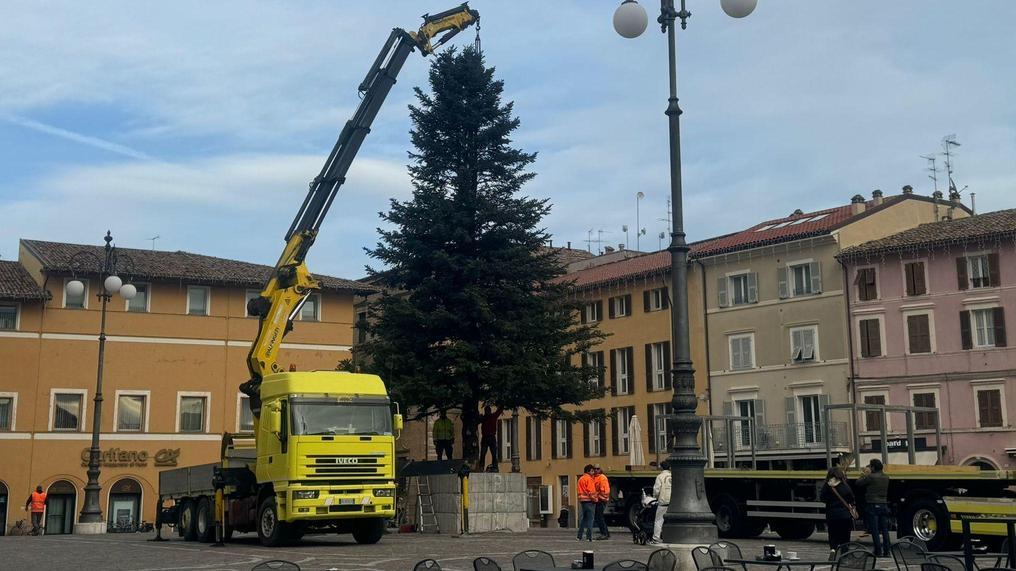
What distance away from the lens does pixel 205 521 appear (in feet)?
87.6

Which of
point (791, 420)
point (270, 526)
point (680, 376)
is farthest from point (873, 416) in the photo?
point (680, 376)

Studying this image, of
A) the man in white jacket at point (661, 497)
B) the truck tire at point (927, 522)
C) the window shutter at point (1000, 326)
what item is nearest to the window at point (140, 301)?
the man in white jacket at point (661, 497)

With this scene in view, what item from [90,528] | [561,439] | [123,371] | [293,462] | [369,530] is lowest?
[90,528]

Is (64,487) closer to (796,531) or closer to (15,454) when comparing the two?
(15,454)

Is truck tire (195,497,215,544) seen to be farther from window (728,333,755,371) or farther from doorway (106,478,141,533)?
window (728,333,755,371)

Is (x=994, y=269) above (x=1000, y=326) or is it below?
above

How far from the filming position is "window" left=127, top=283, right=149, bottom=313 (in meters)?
52.7

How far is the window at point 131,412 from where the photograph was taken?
169 ft

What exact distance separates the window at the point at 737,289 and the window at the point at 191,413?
24.1 meters

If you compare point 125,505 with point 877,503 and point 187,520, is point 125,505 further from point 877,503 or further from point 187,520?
point 877,503

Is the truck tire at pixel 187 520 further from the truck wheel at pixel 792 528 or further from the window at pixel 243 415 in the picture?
the window at pixel 243 415

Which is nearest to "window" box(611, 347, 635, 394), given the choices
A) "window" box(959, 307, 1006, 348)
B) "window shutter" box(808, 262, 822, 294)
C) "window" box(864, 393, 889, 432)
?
"window shutter" box(808, 262, 822, 294)

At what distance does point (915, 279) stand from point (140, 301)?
33.4 meters

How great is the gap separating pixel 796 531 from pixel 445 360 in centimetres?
1104
